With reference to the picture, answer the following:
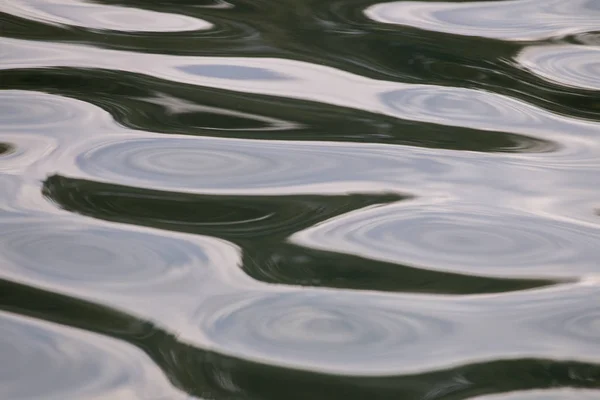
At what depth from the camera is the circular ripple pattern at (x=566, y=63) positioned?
4.31 feet

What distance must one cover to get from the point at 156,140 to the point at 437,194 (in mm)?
360

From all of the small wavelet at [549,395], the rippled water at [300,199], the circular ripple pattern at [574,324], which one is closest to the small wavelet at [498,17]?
the rippled water at [300,199]

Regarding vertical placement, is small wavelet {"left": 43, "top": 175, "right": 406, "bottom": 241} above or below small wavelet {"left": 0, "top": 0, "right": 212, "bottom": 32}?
below

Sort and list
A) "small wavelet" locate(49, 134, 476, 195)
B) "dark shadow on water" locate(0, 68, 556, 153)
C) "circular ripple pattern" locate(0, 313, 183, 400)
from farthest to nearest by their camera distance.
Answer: "dark shadow on water" locate(0, 68, 556, 153) → "small wavelet" locate(49, 134, 476, 195) → "circular ripple pattern" locate(0, 313, 183, 400)

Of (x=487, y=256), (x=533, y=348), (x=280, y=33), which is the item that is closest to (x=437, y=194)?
(x=487, y=256)

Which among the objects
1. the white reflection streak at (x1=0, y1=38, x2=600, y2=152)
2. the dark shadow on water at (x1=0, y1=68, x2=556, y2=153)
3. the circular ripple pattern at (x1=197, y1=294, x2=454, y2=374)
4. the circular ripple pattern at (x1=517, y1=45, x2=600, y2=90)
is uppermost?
the circular ripple pattern at (x1=517, y1=45, x2=600, y2=90)

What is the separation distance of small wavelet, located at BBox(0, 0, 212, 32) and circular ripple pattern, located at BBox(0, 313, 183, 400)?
0.76 m

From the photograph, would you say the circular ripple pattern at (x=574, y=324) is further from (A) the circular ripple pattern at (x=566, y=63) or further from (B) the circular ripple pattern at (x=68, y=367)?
(A) the circular ripple pattern at (x=566, y=63)

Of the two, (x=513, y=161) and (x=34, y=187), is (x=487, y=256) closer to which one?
(x=513, y=161)

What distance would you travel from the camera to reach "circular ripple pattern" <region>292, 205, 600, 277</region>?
87 centimetres

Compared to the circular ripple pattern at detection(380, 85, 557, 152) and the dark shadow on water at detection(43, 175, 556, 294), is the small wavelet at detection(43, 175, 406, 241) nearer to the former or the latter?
the dark shadow on water at detection(43, 175, 556, 294)

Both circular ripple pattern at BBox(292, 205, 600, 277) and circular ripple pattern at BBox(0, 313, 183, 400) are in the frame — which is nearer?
circular ripple pattern at BBox(0, 313, 183, 400)

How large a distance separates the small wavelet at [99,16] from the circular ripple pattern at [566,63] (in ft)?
1.69

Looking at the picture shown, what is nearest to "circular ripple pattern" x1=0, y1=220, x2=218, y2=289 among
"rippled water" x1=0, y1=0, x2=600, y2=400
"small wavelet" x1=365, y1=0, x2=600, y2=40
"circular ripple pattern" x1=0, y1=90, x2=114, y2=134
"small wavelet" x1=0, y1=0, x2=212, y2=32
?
"rippled water" x1=0, y1=0, x2=600, y2=400
